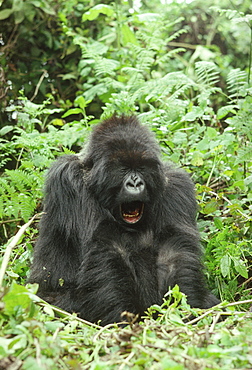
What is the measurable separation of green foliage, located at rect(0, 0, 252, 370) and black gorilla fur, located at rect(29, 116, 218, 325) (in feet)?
0.70

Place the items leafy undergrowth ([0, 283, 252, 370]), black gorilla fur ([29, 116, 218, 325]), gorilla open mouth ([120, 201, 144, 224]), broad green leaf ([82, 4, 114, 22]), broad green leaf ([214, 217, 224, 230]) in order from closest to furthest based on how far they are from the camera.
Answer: leafy undergrowth ([0, 283, 252, 370])
black gorilla fur ([29, 116, 218, 325])
gorilla open mouth ([120, 201, 144, 224])
broad green leaf ([214, 217, 224, 230])
broad green leaf ([82, 4, 114, 22])

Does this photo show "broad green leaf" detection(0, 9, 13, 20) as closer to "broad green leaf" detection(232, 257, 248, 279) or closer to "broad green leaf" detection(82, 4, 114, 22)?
"broad green leaf" detection(82, 4, 114, 22)

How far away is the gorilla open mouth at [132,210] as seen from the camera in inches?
131

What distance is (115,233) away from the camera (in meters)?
3.36

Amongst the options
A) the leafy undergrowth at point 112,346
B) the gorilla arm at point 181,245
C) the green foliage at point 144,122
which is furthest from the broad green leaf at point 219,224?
the leafy undergrowth at point 112,346

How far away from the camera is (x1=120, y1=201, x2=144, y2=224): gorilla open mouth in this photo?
3.34 m

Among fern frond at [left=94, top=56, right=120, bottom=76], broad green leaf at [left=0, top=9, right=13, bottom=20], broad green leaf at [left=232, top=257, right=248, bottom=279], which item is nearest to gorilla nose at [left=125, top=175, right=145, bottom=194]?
broad green leaf at [left=232, top=257, right=248, bottom=279]

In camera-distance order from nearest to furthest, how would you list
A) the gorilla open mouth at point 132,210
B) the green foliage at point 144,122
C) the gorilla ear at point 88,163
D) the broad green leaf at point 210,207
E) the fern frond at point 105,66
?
the green foliage at point 144,122
the gorilla open mouth at point 132,210
the gorilla ear at point 88,163
the broad green leaf at point 210,207
the fern frond at point 105,66

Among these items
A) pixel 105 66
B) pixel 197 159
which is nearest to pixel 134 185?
pixel 197 159

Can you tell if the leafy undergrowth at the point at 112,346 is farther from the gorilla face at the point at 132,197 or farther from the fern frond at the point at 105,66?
the fern frond at the point at 105,66

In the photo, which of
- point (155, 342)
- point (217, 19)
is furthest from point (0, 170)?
point (217, 19)

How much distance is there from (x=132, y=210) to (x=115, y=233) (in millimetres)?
179

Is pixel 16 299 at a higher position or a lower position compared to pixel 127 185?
higher

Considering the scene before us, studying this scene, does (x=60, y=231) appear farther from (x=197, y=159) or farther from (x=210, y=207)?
(x=197, y=159)
